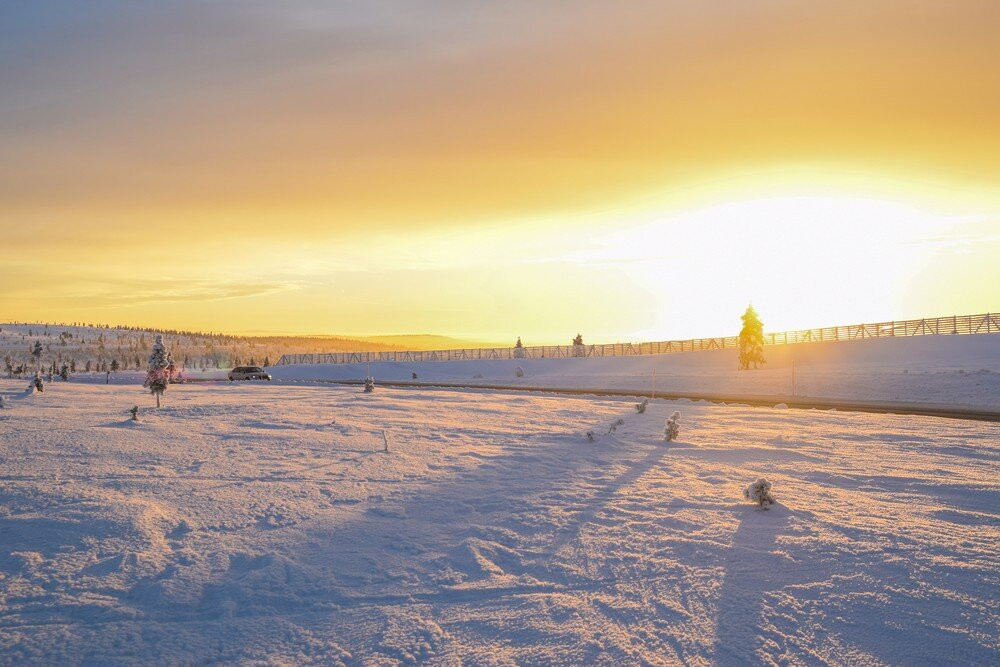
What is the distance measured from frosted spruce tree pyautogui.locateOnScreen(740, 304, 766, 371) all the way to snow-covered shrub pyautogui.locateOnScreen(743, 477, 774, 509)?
1781 inches

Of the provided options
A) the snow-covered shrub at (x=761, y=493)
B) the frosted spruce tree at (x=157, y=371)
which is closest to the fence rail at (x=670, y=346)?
the frosted spruce tree at (x=157, y=371)

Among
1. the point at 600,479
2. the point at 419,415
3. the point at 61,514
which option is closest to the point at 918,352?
the point at 419,415

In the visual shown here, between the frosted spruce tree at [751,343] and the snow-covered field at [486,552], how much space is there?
38.0 metres

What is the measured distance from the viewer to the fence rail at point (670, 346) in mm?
57500

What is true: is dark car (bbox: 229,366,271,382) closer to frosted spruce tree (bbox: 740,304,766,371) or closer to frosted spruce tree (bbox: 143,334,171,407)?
frosted spruce tree (bbox: 143,334,171,407)

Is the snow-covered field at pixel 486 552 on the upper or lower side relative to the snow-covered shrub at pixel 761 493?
lower

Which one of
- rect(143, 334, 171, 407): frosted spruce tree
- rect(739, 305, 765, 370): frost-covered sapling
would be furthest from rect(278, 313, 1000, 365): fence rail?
rect(143, 334, 171, 407): frosted spruce tree

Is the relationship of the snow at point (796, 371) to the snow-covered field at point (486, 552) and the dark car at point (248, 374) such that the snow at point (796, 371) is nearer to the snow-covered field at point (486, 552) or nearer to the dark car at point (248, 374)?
the dark car at point (248, 374)

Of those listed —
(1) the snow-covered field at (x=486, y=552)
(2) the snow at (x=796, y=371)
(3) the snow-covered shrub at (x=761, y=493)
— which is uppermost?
(2) the snow at (x=796, y=371)

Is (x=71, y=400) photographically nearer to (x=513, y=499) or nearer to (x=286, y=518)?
(x=286, y=518)

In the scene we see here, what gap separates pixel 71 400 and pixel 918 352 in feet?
171

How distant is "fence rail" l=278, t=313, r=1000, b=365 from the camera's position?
5750cm

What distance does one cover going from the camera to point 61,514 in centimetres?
984

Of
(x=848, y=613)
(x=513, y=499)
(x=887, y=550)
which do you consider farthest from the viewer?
(x=513, y=499)
